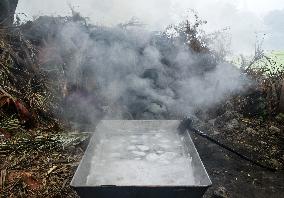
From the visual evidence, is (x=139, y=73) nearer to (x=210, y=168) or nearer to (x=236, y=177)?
(x=210, y=168)

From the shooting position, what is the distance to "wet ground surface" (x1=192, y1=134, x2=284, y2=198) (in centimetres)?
435

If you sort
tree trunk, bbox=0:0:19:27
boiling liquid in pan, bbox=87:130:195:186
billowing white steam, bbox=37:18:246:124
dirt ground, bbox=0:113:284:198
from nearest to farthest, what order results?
boiling liquid in pan, bbox=87:130:195:186 → dirt ground, bbox=0:113:284:198 → billowing white steam, bbox=37:18:246:124 → tree trunk, bbox=0:0:19:27

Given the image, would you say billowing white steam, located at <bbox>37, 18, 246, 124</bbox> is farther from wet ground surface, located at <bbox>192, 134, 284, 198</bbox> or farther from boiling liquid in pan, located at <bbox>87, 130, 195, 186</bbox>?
boiling liquid in pan, located at <bbox>87, 130, 195, 186</bbox>

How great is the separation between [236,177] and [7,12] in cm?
583

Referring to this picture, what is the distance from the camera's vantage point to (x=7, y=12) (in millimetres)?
7379

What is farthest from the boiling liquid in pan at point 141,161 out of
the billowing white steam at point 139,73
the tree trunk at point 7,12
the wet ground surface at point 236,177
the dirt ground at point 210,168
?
the tree trunk at point 7,12

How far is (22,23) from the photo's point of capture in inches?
302

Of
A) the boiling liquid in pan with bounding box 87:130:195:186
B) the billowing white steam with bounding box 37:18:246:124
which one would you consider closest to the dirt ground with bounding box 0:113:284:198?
the boiling liquid in pan with bounding box 87:130:195:186

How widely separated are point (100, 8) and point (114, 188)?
10555mm

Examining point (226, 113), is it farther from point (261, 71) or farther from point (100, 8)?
point (100, 8)

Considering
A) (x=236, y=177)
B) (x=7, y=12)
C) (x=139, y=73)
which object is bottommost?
(x=236, y=177)

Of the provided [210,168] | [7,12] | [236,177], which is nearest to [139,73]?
[210,168]

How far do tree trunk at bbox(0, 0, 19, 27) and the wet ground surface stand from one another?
4.93 m

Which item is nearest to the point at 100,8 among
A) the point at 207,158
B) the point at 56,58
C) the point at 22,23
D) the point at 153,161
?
the point at 22,23
